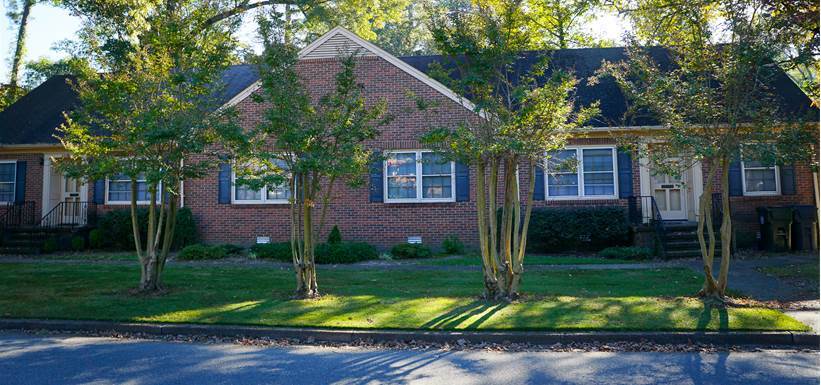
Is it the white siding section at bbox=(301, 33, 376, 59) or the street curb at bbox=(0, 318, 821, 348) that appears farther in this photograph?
the white siding section at bbox=(301, 33, 376, 59)

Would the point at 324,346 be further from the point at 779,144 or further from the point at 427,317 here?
the point at 779,144

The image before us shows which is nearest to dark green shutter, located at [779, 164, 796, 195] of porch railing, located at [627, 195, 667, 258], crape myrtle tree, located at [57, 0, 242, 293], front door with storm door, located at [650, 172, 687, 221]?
front door with storm door, located at [650, 172, 687, 221]

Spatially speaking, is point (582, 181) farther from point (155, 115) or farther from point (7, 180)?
point (7, 180)

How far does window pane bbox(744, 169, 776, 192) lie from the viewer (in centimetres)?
1617

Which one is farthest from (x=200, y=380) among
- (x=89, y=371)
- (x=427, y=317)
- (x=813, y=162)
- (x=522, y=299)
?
(x=813, y=162)

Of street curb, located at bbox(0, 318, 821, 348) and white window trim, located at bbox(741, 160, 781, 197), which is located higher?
white window trim, located at bbox(741, 160, 781, 197)

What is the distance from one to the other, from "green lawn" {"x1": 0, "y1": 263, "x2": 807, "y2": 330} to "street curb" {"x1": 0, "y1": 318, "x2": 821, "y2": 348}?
199mm

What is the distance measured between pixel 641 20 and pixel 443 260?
708 cm

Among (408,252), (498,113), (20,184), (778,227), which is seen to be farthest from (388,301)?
(20,184)

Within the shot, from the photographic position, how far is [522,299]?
938cm

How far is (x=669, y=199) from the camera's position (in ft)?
55.3

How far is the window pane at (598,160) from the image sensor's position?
16328 millimetres

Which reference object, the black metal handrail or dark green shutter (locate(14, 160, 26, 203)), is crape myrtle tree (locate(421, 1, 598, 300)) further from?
dark green shutter (locate(14, 160, 26, 203))

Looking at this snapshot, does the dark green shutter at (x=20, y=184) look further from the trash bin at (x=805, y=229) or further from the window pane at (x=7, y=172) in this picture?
the trash bin at (x=805, y=229)
